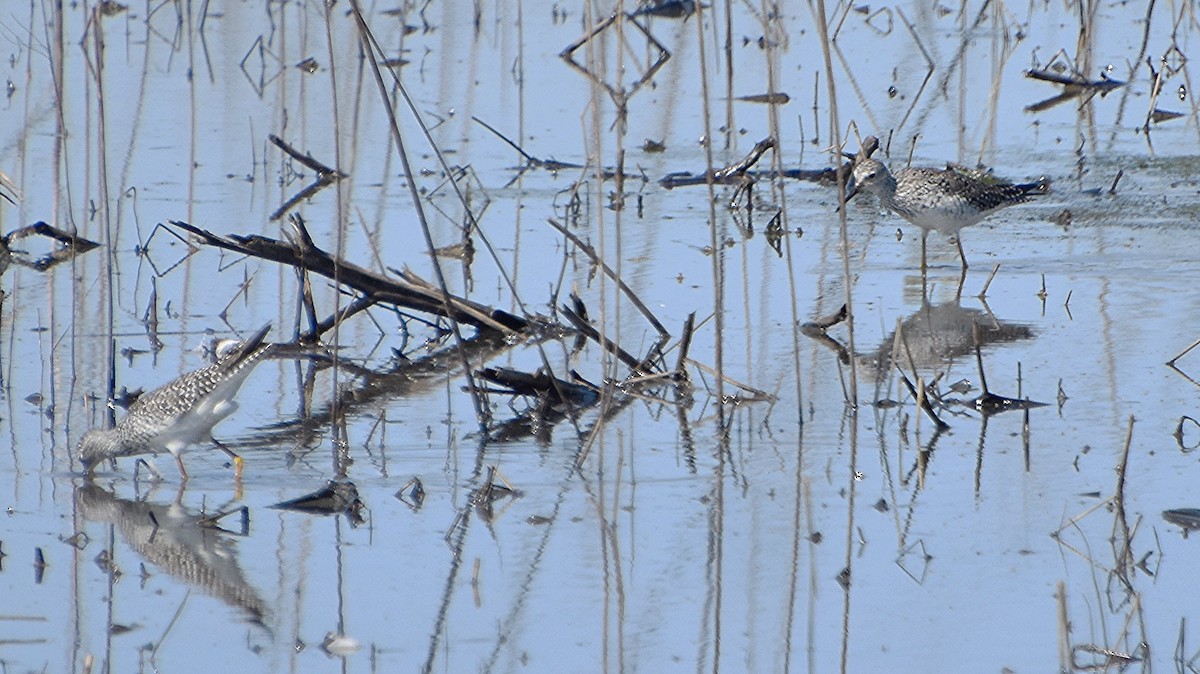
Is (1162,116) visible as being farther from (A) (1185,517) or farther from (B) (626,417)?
(A) (1185,517)

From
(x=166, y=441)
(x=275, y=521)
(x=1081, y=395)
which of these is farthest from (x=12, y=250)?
(x=1081, y=395)

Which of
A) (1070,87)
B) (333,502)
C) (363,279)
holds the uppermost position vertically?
(1070,87)

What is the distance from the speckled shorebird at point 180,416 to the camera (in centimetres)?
620

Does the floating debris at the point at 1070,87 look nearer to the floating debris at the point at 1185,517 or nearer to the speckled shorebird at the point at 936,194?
the speckled shorebird at the point at 936,194

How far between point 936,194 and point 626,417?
3.42 metres

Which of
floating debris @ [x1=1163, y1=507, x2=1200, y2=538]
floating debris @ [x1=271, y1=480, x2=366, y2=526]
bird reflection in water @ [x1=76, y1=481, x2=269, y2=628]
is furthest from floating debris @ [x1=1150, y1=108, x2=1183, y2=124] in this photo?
bird reflection in water @ [x1=76, y1=481, x2=269, y2=628]

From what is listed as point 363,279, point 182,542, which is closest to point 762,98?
point 363,279

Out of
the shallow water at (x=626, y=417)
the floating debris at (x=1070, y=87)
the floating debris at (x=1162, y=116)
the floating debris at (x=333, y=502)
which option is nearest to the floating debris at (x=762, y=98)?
the shallow water at (x=626, y=417)

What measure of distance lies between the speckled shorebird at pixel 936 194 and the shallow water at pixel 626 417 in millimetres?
271

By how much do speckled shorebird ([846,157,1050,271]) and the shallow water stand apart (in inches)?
10.7

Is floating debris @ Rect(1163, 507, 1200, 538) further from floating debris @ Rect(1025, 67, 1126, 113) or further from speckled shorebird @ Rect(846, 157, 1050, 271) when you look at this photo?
floating debris @ Rect(1025, 67, 1126, 113)

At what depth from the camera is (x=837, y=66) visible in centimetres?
1488

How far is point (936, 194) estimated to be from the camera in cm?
959

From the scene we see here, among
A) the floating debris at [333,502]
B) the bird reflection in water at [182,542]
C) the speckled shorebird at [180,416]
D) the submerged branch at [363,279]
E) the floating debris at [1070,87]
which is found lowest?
the bird reflection in water at [182,542]
